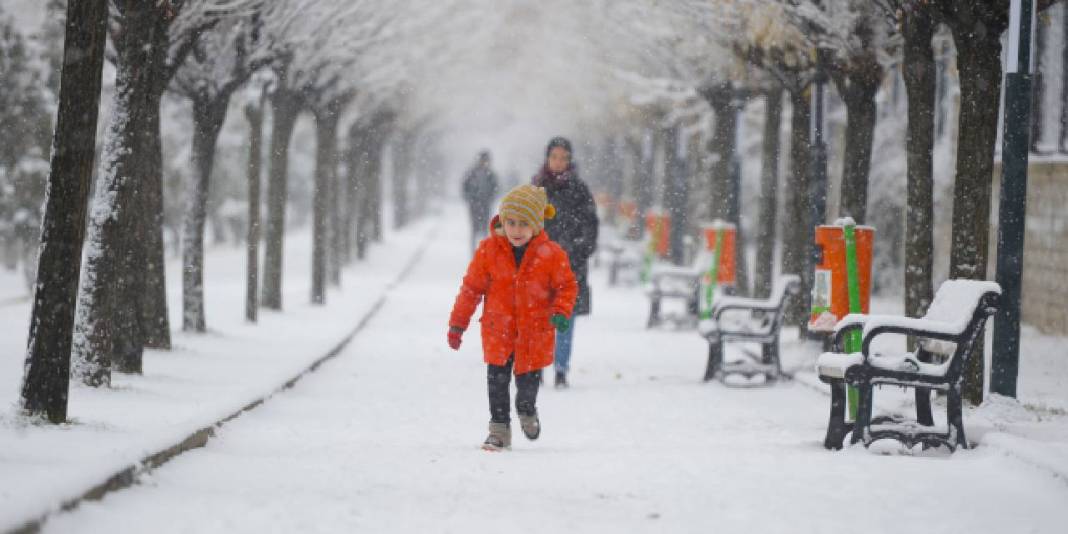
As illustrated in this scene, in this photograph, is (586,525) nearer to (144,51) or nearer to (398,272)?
(144,51)

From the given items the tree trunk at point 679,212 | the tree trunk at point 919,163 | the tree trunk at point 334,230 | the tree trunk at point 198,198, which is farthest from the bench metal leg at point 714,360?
the tree trunk at point 679,212

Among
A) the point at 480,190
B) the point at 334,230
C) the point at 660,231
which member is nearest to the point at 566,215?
the point at 334,230

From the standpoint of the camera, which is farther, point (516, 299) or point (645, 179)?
point (645, 179)

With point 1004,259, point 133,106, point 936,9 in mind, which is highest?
point 936,9

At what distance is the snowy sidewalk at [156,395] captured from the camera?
607cm

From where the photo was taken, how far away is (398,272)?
32094 millimetres

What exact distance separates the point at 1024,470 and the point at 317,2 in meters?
10.0

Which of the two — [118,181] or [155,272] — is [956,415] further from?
[155,272]

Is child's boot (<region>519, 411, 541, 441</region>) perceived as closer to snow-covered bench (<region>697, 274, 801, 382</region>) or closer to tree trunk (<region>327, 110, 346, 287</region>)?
snow-covered bench (<region>697, 274, 801, 382</region>)

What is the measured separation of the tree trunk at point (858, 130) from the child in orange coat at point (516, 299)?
654 centimetres

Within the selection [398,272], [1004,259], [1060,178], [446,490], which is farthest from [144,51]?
[398,272]

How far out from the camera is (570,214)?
40.4ft

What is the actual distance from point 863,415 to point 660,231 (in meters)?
21.8

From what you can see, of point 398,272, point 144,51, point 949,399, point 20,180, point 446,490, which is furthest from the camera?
point 20,180
